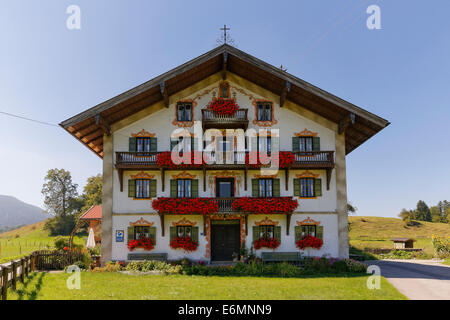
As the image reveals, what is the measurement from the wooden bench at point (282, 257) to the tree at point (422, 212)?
195ft

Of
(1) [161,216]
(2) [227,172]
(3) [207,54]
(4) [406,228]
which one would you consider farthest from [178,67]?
(4) [406,228]

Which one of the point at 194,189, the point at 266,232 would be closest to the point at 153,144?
the point at 194,189

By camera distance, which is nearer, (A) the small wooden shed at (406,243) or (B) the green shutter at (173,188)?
(B) the green shutter at (173,188)

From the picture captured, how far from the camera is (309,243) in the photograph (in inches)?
803

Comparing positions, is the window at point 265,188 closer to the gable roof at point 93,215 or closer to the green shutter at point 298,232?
the green shutter at point 298,232

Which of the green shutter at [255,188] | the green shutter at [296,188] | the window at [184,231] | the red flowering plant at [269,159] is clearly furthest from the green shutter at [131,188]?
the green shutter at [296,188]

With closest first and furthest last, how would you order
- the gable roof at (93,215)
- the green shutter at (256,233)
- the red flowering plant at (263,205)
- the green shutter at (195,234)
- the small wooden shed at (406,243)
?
the red flowering plant at (263,205) < the green shutter at (195,234) < the green shutter at (256,233) < the gable roof at (93,215) < the small wooden shed at (406,243)

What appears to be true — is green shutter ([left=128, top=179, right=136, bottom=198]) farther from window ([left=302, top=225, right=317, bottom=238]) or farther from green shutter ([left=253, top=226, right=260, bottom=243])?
window ([left=302, top=225, right=317, bottom=238])

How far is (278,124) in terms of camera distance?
862 inches

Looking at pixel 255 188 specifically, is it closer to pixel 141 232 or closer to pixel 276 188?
pixel 276 188

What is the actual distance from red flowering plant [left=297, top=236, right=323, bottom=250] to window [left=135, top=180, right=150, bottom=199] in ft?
32.2

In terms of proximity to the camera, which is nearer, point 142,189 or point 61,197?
point 142,189

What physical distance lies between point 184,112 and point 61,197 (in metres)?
57.6

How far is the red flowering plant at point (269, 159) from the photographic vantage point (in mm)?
20391
